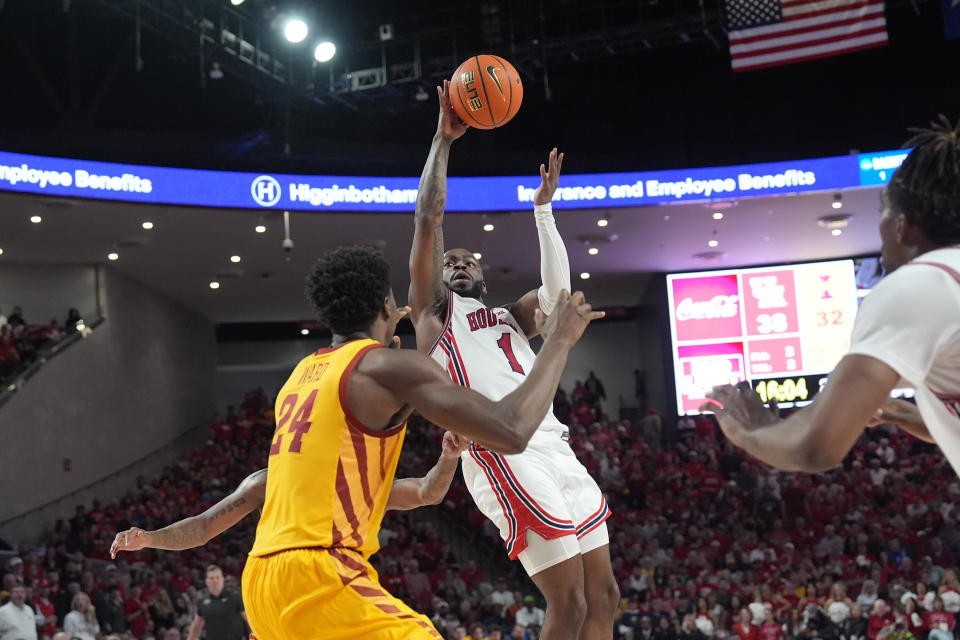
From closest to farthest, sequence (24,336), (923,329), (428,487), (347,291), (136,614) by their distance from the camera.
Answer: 1. (923,329)
2. (347,291)
3. (428,487)
4. (136,614)
5. (24,336)

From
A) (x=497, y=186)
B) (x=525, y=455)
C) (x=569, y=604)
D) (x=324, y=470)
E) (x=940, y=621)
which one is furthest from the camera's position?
(x=497, y=186)

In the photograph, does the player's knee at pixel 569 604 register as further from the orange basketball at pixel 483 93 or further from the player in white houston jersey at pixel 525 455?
the orange basketball at pixel 483 93

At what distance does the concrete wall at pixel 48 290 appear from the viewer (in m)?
18.7

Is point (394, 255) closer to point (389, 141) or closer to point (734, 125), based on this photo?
point (389, 141)

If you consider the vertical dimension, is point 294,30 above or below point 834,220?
above

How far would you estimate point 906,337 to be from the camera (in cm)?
206

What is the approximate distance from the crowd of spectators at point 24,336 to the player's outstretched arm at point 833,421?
1633 centimetres

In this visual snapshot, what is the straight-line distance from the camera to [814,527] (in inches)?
679

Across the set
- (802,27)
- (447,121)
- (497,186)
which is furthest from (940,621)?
(447,121)

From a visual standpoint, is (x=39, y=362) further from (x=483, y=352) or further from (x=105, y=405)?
(x=483, y=352)

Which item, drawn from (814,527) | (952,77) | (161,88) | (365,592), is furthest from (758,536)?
(365,592)

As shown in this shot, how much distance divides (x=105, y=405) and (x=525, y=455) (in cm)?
1623

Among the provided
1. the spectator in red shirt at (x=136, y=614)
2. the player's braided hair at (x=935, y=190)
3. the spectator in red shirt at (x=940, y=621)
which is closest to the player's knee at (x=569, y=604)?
the player's braided hair at (x=935, y=190)

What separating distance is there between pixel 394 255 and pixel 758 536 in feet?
28.2
